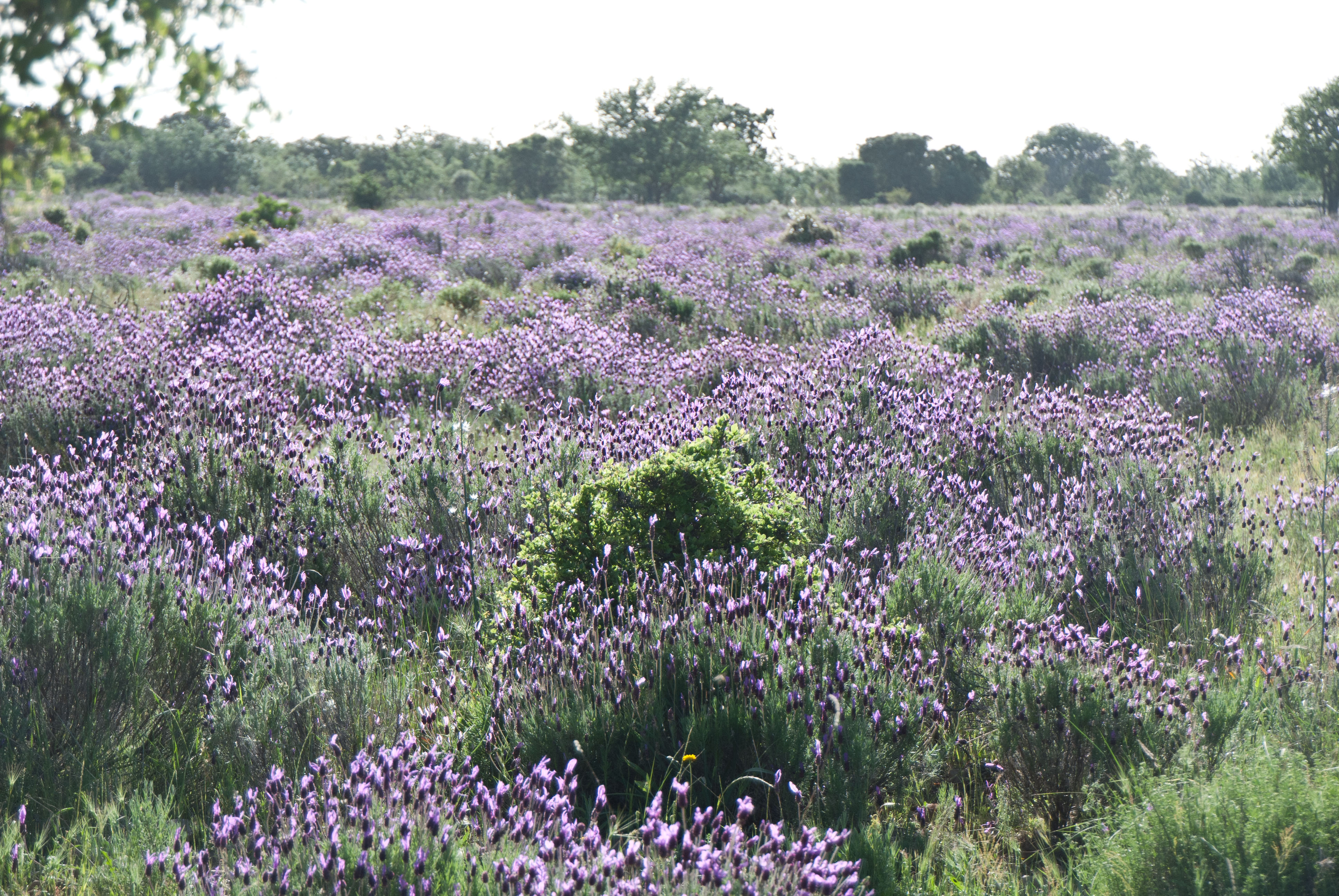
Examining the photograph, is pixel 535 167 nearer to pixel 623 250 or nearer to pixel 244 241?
pixel 623 250

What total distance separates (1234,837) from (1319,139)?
3469cm

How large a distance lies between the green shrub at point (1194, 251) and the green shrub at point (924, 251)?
4.04m

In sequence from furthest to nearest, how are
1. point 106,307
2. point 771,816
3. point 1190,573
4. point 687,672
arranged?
point 106,307, point 1190,573, point 687,672, point 771,816

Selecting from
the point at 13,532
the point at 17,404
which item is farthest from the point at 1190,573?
the point at 17,404

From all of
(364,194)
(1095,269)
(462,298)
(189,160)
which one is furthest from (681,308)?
(189,160)

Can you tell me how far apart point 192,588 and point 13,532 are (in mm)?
687

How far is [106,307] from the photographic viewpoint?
8.83 meters

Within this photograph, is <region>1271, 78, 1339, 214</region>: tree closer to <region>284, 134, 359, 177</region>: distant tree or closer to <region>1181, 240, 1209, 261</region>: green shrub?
<region>1181, 240, 1209, 261</region>: green shrub

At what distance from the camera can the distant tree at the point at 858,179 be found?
54375 mm

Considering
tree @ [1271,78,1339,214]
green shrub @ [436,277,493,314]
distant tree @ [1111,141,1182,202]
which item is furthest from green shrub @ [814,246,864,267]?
distant tree @ [1111,141,1182,202]

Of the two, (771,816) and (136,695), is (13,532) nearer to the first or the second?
(136,695)

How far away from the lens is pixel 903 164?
5447cm

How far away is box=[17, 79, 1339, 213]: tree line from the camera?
131ft

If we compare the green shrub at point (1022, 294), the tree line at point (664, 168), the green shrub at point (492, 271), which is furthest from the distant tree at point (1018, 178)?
the green shrub at point (492, 271)
